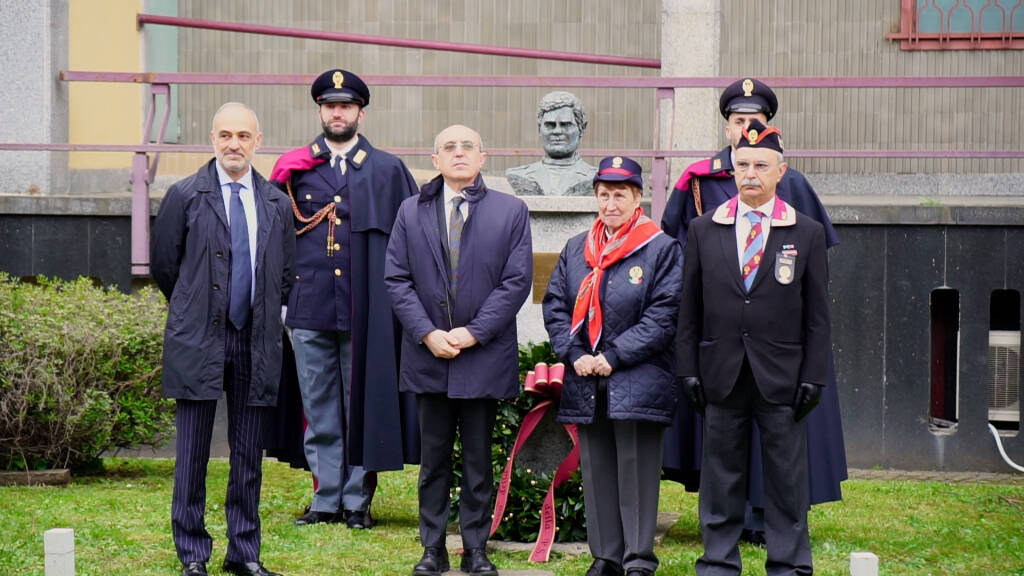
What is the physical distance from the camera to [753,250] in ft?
21.4

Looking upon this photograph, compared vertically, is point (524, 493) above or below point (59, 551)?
below

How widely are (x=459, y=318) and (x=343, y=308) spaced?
4.24ft

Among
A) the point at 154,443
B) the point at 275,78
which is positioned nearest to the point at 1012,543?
the point at 154,443

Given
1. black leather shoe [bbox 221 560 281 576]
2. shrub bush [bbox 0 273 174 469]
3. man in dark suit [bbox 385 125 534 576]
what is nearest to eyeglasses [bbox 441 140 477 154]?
man in dark suit [bbox 385 125 534 576]

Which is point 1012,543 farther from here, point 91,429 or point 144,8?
point 144,8

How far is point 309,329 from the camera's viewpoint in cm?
793

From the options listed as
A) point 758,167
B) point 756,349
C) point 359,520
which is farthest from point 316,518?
point 758,167

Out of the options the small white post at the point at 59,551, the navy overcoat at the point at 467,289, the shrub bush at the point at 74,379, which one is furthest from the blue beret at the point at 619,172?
the shrub bush at the point at 74,379

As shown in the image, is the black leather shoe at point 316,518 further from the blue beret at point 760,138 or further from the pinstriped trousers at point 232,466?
the blue beret at point 760,138

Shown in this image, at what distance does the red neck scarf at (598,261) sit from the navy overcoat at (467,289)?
296mm

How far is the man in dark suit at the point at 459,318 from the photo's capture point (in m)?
6.73

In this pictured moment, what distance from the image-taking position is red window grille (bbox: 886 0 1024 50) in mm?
14281

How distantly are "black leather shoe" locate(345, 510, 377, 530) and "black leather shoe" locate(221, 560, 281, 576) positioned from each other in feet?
4.10

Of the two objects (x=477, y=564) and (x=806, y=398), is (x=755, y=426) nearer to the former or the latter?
(x=806, y=398)
